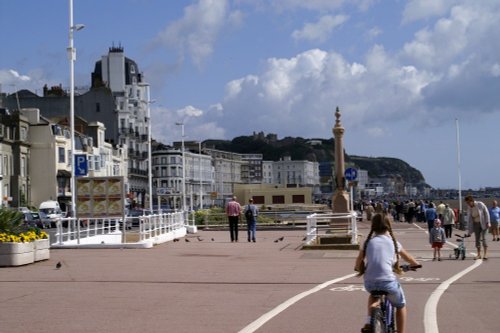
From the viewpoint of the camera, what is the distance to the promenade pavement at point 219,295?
11289 millimetres

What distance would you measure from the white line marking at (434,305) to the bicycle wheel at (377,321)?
7.53 ft

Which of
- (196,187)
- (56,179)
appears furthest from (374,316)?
(196,187)

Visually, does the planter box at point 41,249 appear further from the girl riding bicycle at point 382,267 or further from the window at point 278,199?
the window at point 278,199

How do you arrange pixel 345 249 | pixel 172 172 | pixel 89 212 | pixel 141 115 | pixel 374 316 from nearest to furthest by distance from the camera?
pixel 374 316 → pixel 345 249 → pixel 89 212 → pixel 141 115 → pixel 172 172

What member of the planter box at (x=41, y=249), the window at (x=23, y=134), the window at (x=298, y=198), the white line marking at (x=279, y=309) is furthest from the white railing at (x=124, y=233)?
the window at (x=298, y=198)

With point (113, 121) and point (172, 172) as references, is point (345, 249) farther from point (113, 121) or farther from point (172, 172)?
point (172, 172)

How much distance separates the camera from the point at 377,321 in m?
8.56

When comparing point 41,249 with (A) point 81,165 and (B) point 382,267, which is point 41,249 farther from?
(A) point 81,165

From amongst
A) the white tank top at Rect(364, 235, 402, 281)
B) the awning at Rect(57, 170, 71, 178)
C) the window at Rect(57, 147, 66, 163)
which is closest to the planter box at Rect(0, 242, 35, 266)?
the white tank top at Rect(364, 235, 402, 281)

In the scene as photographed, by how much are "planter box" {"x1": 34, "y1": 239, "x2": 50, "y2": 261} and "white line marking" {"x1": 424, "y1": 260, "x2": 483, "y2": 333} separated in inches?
402

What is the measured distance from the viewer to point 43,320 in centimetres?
1155

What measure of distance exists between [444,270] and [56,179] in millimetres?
68629

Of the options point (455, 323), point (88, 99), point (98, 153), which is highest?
point (88, 99)

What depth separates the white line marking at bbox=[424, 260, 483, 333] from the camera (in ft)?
36.3
